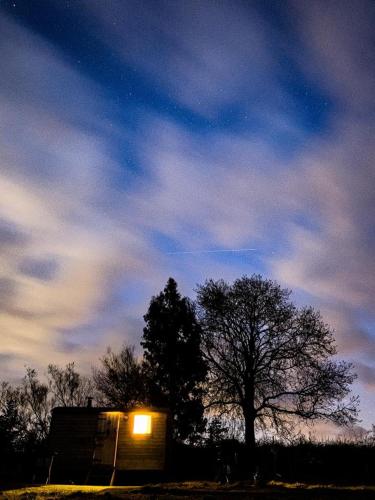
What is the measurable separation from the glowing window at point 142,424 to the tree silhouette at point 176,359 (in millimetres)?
9230

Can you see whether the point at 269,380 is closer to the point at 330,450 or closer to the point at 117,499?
the point at 330,450

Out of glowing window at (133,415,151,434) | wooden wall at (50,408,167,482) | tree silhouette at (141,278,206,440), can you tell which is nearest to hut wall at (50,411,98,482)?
wooden wall at (50,408,167,482)

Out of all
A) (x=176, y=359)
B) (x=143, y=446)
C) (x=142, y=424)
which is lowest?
(x=143, y=446)

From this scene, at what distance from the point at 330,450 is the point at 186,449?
325 inches

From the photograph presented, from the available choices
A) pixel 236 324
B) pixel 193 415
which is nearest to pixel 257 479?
pixel 236 324

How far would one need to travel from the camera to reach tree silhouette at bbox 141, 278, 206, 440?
105 feet

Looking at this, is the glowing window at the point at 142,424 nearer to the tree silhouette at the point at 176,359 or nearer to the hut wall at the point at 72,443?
the hut wall at the point at 72,443

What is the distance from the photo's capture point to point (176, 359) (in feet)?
111

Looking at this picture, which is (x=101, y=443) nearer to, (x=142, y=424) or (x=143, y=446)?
(x=143, y=446)

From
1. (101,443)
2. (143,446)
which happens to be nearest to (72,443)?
(101,443)

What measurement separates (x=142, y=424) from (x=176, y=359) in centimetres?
1265

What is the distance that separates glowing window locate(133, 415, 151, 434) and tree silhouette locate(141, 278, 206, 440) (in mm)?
9230

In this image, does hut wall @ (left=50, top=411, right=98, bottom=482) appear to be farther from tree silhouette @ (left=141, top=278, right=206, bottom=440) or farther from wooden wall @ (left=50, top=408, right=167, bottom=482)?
tree silhouette @ (left=141, top=278, right=206, bottom=440)

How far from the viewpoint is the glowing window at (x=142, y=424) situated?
70.0ft
